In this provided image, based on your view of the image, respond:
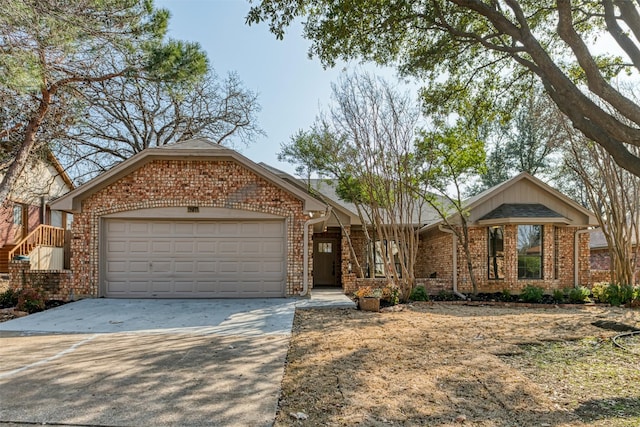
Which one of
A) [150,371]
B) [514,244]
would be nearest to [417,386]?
[150,371]

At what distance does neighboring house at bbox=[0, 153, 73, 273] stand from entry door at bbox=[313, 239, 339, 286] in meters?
11.1

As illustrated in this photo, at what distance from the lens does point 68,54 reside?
1062 centimetres

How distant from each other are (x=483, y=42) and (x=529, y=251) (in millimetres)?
9436

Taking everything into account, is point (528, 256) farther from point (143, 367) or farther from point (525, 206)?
point (143, 367)

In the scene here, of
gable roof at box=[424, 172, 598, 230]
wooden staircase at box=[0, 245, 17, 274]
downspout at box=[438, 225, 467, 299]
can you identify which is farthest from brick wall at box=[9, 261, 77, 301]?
gable roof at box=[424, 172, 598, 230]

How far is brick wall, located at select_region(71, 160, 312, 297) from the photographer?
11922mm

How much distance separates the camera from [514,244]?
14734 millimetres

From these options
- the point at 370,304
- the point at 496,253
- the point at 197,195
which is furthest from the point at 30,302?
the point at 496,253

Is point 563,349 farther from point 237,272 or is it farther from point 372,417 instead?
point 237,272

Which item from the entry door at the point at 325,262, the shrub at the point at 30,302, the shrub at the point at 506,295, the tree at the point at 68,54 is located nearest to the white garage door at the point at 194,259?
the shrub at the point at 30,302

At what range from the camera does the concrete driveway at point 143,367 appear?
4133 mm

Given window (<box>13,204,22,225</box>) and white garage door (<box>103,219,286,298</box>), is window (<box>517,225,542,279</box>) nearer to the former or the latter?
white garage door (<box>103,219,286,298</box>)

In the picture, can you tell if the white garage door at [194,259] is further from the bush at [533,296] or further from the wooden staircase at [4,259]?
the wooden staircase at [4,259]

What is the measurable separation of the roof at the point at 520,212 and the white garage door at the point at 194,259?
286 inches
